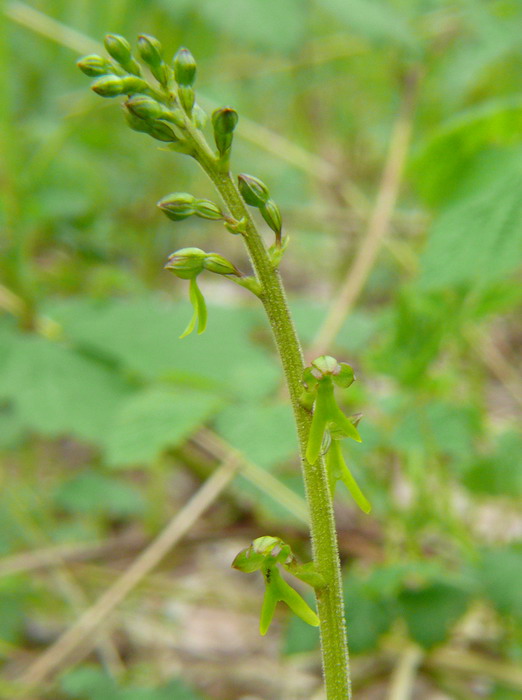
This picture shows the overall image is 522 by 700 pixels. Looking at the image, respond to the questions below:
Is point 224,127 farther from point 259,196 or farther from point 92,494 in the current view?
point 92,494

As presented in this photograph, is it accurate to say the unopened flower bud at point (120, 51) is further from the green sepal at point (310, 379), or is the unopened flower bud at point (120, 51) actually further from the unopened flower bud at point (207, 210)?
the green sepal at point (310, 379)

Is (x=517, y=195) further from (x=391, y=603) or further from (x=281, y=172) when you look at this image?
(x=281, y=172)

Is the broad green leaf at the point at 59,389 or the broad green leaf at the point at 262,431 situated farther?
the broad green leaf at the point at 59,389

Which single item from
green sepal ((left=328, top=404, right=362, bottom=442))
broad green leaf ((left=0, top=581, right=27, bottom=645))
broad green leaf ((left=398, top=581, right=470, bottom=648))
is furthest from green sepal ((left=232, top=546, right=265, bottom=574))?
broad green leaf ((left=0, top=581, right=27, bottom=645))

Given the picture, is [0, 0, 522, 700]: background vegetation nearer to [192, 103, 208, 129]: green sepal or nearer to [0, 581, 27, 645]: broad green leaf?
[0, 581, 27, 645]: broad green leaf

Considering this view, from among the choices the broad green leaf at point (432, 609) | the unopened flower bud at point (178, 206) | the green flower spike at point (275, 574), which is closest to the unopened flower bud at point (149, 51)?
the unopened flower bud at point (178, 206)

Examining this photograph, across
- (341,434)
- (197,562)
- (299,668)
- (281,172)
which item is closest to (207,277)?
(281,172)
